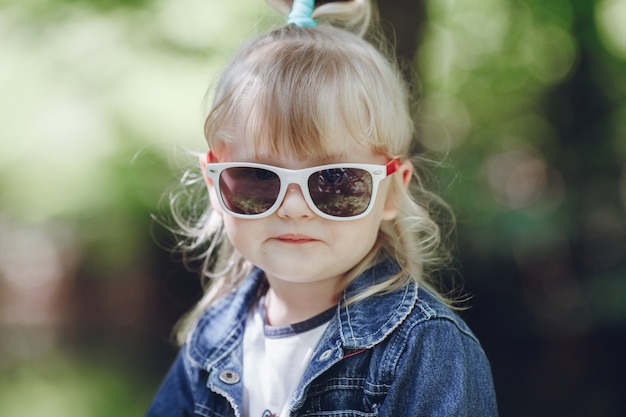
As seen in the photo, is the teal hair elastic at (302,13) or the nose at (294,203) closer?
the nose at (294,203)

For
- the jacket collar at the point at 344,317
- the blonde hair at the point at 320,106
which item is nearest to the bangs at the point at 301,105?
the blonde hair at the point at 320,106

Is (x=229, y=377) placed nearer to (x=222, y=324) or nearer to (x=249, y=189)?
(x=222, y=324)

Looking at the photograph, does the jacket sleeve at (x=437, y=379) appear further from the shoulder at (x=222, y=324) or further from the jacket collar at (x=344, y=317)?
the shoulder at (x=222, y=324)

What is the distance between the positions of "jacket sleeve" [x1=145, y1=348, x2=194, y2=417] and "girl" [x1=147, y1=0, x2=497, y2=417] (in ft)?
0.26

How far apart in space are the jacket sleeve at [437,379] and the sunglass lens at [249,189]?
0.45 m

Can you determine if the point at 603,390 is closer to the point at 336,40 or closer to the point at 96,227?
the point at 336,40

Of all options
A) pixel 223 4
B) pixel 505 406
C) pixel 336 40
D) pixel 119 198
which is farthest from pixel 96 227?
pixel 336 40

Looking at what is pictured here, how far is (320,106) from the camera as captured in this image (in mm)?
1684

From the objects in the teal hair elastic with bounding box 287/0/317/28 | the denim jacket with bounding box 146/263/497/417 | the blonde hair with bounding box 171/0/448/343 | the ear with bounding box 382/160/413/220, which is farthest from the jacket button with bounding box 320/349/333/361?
the teal hair elastic with bounding box 287/0/317/28

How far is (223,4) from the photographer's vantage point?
195 inches

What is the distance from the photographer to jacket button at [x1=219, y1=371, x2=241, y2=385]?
1900mm

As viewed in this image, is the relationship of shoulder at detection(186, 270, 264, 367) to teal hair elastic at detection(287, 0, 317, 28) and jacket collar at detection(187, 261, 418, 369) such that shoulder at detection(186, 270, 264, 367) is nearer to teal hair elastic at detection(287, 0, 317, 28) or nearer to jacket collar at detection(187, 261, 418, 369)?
jacket collar at detection(187, 261, 418, 369)

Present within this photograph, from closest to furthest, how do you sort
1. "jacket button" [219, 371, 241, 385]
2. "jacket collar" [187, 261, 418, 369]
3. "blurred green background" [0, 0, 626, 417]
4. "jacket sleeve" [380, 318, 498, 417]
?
"jacket sleeve" [380, 318, 498, 417], "jacket collar" [187, 261, 418, 369], "jacket button" [219, 371, 241, 385], "blurred green background" [0, 0, 626, 417]

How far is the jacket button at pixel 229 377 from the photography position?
1.90 m
